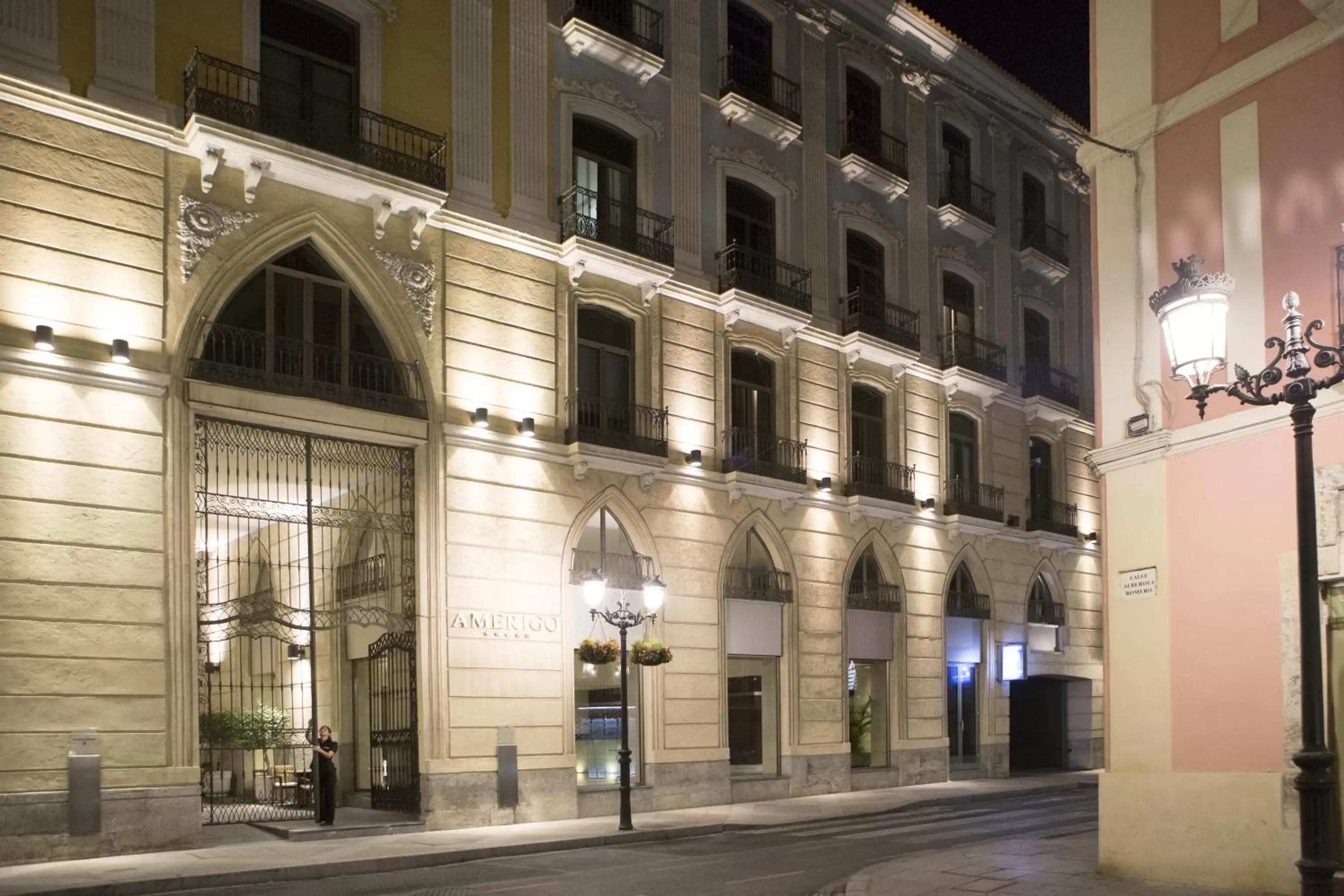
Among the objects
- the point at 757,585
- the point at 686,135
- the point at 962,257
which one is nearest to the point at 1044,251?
the point at 962,257

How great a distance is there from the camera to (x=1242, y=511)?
40.8 feet

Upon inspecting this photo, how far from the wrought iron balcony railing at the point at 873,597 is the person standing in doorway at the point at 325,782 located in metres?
12.7

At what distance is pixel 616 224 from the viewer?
24.6 metres

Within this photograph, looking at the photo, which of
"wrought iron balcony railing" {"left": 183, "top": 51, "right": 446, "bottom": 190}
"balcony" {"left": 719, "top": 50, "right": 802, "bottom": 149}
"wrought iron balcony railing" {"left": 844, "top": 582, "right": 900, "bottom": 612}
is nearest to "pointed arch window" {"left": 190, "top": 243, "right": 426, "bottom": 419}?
"wrought iron balcony railing" {"left": 183, "top": 51, "right": 446, "bottom": 190}

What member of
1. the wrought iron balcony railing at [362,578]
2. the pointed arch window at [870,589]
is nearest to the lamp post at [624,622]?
the wrought iron balcony railing at [362,578]

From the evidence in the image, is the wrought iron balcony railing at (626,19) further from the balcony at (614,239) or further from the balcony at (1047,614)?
the balcony at (1047,614)

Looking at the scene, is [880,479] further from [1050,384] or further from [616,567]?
[1050,384]

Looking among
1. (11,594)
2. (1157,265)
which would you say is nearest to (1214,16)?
(1157,265)

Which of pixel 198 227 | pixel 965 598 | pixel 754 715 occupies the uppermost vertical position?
pixel 198 227

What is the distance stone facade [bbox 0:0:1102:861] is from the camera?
16.8m

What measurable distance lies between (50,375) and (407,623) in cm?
677

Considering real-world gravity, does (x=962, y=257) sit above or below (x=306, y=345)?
above

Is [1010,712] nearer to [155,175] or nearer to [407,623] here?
[407,623]

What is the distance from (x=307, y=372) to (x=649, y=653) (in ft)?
24.0
